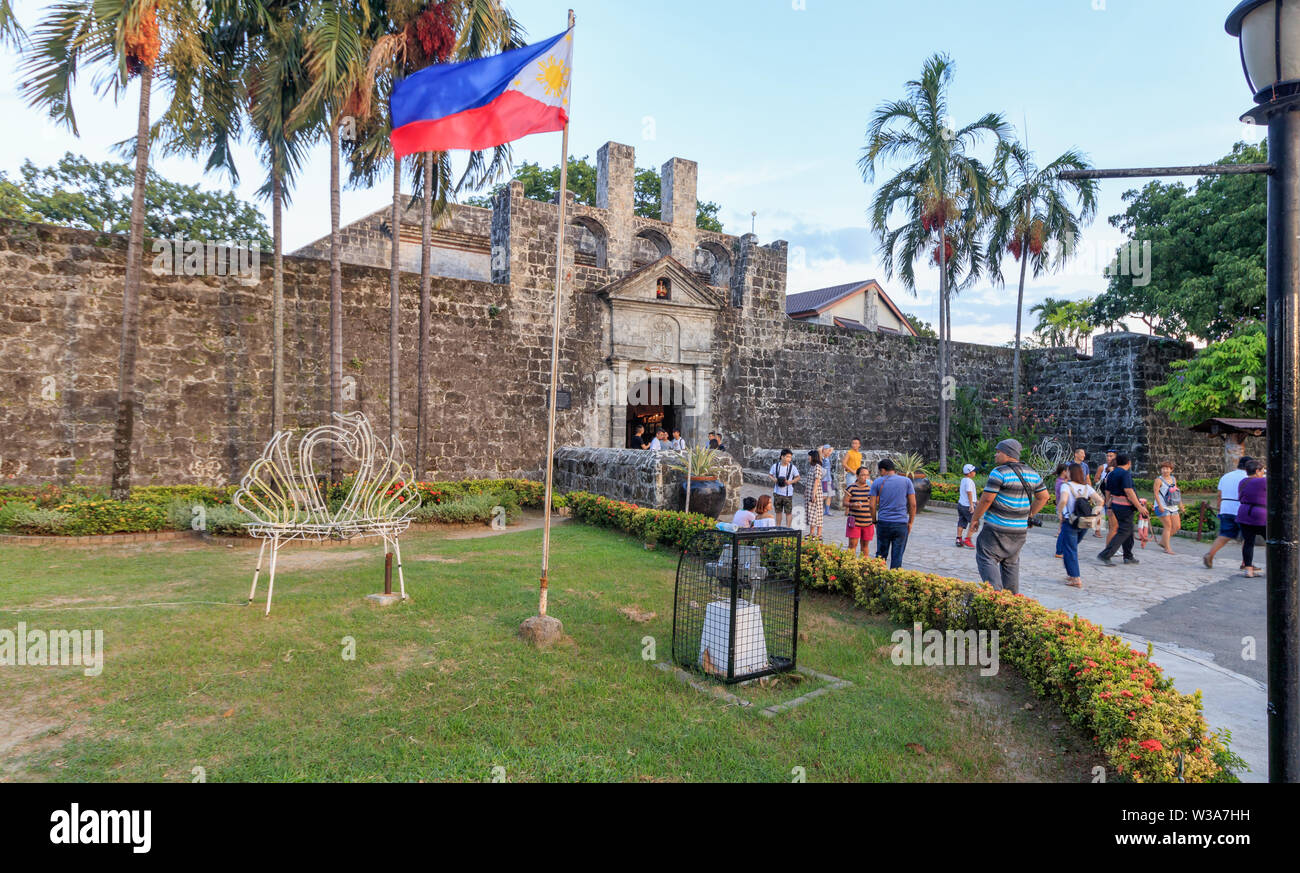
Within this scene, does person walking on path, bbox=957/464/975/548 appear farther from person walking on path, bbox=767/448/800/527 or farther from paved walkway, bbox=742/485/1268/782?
person walking on path, bbox=767/448/800/527

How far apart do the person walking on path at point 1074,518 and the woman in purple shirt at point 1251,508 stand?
1653mm

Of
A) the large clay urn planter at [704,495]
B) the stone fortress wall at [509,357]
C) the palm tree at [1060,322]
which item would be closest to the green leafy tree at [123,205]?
the stone fortress wall at [509,357]

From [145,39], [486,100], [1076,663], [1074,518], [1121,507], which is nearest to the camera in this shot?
[1076,663]

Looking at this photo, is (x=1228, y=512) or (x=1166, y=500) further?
(x=1166, y=500)

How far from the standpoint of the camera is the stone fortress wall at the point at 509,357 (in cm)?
1099

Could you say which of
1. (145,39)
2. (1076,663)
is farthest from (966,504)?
(145,39)

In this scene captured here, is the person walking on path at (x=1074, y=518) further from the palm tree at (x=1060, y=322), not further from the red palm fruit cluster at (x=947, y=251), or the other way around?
the palm tree at (x=1060, y=322)

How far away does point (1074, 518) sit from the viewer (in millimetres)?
8555

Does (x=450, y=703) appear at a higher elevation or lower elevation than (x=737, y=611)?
lower

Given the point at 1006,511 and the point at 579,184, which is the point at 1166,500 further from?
the point at 579,184

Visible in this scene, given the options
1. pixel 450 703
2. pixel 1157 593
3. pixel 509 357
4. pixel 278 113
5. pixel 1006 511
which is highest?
pixel 278 113

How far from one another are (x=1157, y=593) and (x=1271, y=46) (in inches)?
272
